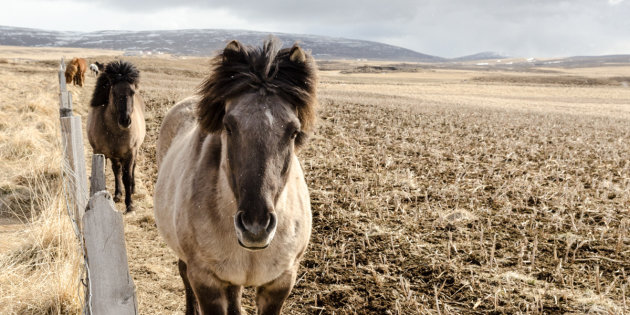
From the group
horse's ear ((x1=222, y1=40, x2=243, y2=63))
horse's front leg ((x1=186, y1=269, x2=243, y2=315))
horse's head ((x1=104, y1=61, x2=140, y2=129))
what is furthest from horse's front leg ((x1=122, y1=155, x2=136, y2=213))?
horse's ear ((x1=222, y1=40, x2=243, y2=63))

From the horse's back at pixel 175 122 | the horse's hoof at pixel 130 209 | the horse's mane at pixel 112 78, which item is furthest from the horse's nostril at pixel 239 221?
the horse's mane at pixel 112 78

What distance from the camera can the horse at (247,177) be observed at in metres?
2.51

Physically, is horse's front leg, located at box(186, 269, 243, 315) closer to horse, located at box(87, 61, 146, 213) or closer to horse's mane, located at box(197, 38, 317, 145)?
horse's mane, located at box(197, 38, 317, 145)

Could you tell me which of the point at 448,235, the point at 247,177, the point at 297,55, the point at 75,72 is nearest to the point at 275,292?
the point at 247,177

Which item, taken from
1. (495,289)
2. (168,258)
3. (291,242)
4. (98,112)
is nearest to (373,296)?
(495,289)

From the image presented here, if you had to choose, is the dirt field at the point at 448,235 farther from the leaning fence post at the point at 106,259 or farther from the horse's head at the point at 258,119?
the leaning fence post at the point at 106,259

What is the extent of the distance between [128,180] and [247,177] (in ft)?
19.8

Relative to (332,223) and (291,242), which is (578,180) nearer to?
(332,223)

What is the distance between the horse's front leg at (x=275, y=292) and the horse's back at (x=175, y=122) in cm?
262

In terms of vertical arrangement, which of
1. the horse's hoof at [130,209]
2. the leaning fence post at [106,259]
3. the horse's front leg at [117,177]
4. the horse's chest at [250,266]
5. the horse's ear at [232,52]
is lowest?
the horse's hoof at [130,209]

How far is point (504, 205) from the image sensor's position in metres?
7.03

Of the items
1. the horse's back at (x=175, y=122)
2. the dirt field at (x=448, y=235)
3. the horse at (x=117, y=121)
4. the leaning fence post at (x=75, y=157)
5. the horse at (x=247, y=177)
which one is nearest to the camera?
the horse at (x=247, y=177)

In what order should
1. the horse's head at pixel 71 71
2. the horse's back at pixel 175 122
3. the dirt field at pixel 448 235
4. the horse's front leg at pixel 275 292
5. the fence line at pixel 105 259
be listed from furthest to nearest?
the horse's head at pixel 71 71 → the horse's back at pixel 175 122 → the dirt field at pixel 448 235 → the horse's front leg at pixel 275 292 → the fence line at pixel 105 259

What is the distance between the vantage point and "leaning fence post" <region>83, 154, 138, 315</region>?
2158 millimetres
